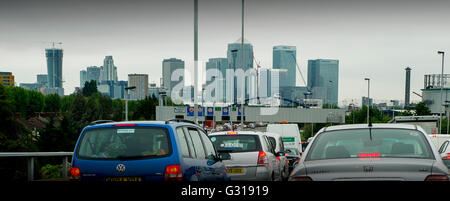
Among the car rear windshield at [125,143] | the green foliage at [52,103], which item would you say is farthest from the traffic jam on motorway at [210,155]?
the green foliage at [52,103]

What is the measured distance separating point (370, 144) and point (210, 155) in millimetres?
3557

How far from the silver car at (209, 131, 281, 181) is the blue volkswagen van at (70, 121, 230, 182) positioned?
532cm

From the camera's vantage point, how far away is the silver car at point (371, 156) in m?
6.80

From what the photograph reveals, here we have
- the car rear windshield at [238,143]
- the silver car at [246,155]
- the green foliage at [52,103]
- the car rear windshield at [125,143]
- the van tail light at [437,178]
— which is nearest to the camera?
the van tail light at [437,178]

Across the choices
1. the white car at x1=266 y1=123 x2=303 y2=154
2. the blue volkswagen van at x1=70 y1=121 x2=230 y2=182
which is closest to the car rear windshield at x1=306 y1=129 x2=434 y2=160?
the blue volkswagen van at x1=70 y1=121 x2=230 y2=182

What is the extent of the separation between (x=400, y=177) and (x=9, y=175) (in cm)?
1518

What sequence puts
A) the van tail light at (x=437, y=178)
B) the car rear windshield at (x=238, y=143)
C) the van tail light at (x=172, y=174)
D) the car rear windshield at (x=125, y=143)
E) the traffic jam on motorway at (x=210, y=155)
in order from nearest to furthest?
the van tail light at (x=437, y=178)
the traffic jam on motorway at (x=210, y=155)
the van tail light at (x=172, y=174)
the car rear windshield at (x=125, y=143)
the car rear windshield at (x=238, y=143)

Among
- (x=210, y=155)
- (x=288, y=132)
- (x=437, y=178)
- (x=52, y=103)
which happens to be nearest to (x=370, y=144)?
(x=437, y=178)

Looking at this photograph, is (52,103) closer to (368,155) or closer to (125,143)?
(125,143)

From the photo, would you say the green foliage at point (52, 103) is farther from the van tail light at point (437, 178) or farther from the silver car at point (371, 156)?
the van tail light at point (437, 178)

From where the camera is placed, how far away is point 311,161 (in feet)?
25.3

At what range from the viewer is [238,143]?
604 inches
